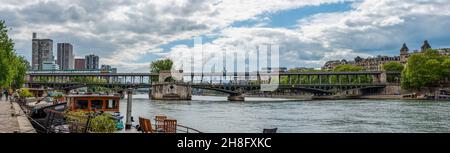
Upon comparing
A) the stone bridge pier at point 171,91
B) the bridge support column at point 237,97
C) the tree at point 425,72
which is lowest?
the bridge support column at point 237,97

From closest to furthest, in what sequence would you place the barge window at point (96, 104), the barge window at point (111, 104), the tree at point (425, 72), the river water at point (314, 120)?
the barge window at point (96, 104) → the barge window at point (111, 104) → the river water at point (314, 120) → the tree at point (425, 72)

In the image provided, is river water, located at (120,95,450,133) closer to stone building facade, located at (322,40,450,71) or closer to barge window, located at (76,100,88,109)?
barge window, located at (76,100,88,109)

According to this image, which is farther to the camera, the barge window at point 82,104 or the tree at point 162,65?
the tree at point 162,65

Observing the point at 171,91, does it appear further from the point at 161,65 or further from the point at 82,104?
the point at 82,104

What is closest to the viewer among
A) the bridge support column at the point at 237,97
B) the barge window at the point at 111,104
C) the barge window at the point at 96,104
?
the barge window at the point at 96,104

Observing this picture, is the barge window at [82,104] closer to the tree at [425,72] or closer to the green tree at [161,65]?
the tree at [425,72]

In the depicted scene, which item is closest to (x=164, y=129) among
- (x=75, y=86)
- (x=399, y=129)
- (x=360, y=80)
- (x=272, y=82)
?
(x=399, y=129)

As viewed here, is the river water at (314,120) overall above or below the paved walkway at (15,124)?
below

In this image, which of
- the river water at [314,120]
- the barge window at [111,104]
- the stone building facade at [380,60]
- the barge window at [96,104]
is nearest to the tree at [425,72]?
the river water at [314,120]

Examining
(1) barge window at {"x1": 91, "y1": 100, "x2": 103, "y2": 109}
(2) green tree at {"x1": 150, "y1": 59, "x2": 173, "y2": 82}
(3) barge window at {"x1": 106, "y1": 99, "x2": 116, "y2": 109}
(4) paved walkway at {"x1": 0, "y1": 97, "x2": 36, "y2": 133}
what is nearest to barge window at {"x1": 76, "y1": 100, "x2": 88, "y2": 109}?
(1) barge window at {"x1": 91, "y1": 100, "x2": 103, "y2": 109}

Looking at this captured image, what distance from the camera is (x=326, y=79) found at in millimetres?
123875

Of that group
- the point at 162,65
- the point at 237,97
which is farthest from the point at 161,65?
the point at 237,97
